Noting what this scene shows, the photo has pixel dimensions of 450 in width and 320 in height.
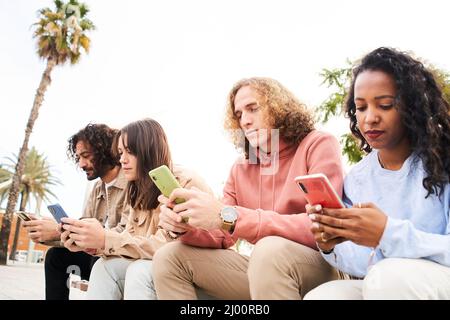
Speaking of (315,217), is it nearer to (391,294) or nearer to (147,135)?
(391,294)

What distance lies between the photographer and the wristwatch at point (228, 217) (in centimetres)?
190

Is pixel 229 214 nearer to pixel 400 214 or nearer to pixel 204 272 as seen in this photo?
pixel 204 272

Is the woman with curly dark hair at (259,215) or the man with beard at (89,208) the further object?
the man with beard at (89,208)

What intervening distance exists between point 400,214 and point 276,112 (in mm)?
897

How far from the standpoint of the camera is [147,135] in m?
3.03

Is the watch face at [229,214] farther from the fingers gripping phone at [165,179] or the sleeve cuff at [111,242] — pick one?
the sleeve cuff at [111,242]

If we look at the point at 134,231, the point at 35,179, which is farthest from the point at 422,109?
the point at 35,179

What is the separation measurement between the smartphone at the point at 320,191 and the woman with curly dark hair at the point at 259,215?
0.91ft

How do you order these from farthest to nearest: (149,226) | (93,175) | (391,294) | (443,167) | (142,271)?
1. (93,175)
2. (149,226)
3. (142,271)
4. (443,167)
5. (391,294)

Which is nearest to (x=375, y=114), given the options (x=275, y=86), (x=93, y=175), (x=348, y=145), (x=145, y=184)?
(x=275, y=86)

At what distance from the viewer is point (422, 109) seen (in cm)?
176

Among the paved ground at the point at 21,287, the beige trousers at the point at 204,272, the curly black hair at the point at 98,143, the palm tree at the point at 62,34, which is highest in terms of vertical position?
the palm tree at the point at 62,34

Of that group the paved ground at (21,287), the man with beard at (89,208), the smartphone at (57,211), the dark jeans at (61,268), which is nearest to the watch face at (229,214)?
the smartphone at (57,211)

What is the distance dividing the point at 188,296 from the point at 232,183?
620mm
